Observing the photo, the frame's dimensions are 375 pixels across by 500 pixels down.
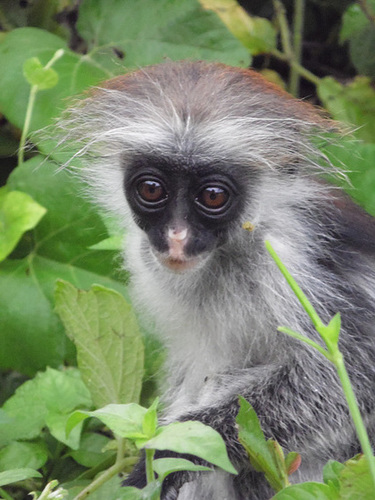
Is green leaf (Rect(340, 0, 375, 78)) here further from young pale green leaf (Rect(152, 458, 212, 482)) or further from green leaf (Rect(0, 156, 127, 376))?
young pale green leaf (Rect(152, 458, 212, 482))

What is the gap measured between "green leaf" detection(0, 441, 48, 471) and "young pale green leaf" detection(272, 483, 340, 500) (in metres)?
1.66

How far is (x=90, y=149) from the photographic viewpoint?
4.12 meters

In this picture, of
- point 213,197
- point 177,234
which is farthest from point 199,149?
point 177,234

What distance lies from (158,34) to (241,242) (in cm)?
260

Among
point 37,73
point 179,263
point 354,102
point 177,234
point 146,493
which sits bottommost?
point 146,493

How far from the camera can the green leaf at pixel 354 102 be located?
6.13m

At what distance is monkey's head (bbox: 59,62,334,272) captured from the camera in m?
3.37

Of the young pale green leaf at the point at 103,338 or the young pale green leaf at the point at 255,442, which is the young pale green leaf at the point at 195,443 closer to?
the young pale green leaf at the point at 255,442

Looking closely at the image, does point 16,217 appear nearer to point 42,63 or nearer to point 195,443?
point 42,63

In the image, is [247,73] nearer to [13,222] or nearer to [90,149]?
[90,149]

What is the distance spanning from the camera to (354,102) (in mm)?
6242

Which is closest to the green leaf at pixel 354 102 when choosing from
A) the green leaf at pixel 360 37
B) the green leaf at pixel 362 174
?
the green leaf at pixel 360 37

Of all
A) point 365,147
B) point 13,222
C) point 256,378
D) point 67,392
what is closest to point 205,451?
point 256,378

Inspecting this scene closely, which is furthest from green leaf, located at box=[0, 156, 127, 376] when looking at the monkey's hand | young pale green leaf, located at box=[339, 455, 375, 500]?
young pale green leaf, located at box=[339, 455, 375, 500]
